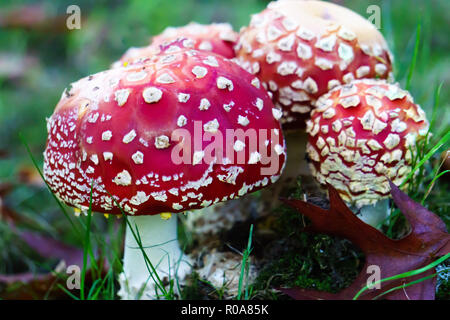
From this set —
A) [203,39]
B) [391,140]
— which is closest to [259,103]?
[391,140]

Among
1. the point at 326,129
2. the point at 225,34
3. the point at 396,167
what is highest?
the point at 225,34

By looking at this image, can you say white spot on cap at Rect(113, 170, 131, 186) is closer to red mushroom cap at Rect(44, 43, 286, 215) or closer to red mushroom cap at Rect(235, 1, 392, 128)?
red mushroom cap at Rect(44, 43, 286, 215)

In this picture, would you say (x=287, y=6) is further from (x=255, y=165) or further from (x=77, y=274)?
(x=77, y=274)

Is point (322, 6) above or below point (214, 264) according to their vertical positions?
above

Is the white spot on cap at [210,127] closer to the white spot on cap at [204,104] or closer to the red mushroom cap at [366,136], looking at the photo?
the white spot on cap at [204,104]

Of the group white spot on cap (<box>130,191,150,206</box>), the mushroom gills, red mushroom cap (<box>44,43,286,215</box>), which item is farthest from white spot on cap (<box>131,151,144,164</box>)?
the mushroom gills

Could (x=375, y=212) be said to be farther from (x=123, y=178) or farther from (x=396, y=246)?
(x=123, y=178)

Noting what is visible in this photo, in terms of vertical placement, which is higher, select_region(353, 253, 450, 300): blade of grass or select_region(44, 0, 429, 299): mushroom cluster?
select_region(44, 0, 429, 299): mushroom cluster
